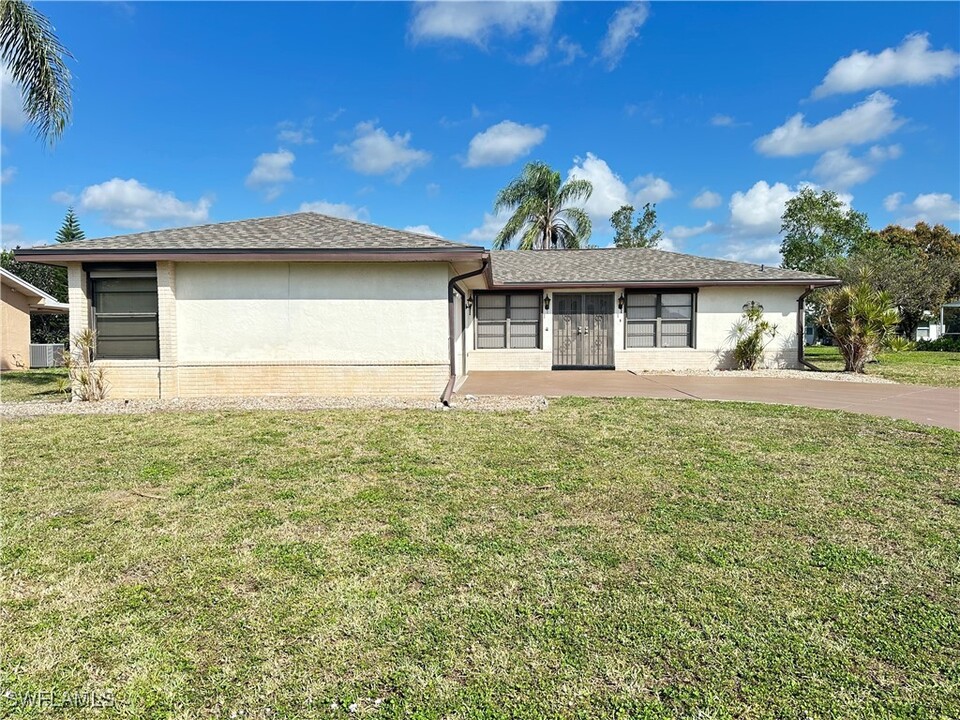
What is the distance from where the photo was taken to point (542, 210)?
28266 millimetres

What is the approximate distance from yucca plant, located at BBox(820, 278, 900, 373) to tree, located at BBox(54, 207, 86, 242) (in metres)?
43.4

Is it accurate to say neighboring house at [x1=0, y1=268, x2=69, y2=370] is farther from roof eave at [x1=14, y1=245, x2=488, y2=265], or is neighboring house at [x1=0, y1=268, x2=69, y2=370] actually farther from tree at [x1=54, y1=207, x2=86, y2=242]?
tree at [x1=54, y1=207, x2=86, y2=242]

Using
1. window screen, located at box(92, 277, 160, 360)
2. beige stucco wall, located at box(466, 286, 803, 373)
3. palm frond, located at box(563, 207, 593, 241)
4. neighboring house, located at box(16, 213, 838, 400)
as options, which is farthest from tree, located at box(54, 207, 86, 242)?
beige stucco wall, located at box(466, 286, 803, 373)

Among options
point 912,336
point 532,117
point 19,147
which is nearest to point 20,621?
point 19,147

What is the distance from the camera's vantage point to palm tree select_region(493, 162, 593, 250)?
27.6 metres

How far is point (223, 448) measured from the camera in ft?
19.6

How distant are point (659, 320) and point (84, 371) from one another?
48.4 ft

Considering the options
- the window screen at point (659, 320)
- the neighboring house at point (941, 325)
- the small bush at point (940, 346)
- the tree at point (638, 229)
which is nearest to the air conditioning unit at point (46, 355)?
the window screen at point (659, 320)

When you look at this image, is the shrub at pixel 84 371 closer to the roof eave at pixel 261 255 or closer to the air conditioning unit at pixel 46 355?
the roof eave at pixel 261 255

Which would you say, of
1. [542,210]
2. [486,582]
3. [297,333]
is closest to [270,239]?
[297,333]

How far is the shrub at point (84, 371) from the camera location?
373 inches

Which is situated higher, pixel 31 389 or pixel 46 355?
pixel 46 355

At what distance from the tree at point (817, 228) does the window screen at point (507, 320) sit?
21.8 metres

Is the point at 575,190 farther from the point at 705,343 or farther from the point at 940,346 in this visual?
the point at 940,346
